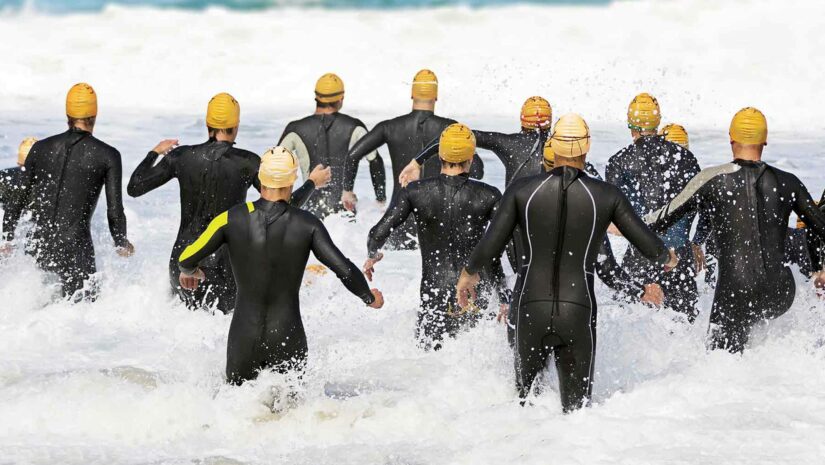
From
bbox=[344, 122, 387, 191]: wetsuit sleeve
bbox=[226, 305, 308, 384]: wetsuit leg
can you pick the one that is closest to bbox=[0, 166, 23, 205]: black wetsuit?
bbox=[344, 122, 387, 191]: wetsuit sleeve

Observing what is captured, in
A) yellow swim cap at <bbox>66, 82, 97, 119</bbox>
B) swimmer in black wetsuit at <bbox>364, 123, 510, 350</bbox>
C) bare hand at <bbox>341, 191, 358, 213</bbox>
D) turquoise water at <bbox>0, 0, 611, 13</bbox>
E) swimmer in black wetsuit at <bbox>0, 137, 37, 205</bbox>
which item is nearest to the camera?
swimmer in black wetsuit at <bbox>364, 123, 510, 350</bbox>

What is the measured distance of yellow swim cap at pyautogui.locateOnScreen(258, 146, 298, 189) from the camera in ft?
18.6

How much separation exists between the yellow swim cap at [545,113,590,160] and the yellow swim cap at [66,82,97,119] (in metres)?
3.71

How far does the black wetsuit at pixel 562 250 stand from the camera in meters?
5.25

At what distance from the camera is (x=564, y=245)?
529 centimetres

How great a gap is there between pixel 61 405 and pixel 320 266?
3.29 m

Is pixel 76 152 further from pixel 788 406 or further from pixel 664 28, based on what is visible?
pixel 664 28

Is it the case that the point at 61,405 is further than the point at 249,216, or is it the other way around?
the point at 61,405

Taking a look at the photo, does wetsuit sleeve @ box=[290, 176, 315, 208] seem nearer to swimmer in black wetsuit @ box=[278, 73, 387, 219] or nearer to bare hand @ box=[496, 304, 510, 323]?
bare hand @ box=[496, 304, 510, 323]

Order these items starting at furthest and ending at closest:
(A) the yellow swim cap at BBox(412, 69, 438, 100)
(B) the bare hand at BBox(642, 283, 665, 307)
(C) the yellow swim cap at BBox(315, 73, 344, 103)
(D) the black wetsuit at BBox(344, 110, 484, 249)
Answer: (C) the yellow swim cap at BBox(315, 73, 344, 103) < (D) the black wetsuit at BBox(344, 110, 484, 249) < (A) the yellow swim cap at BBox(412, 69, 438, 100) < (B) the bare hand at BBox(642, 283, 665, 307)

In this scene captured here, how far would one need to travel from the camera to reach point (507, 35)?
104ft

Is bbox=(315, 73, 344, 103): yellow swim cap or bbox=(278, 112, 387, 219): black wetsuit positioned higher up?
bbox=(315, 73, 344, 103): yellow swim cap

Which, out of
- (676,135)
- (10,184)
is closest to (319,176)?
(10,184)

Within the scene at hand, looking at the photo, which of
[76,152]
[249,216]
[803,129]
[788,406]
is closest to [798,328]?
[788,406]
